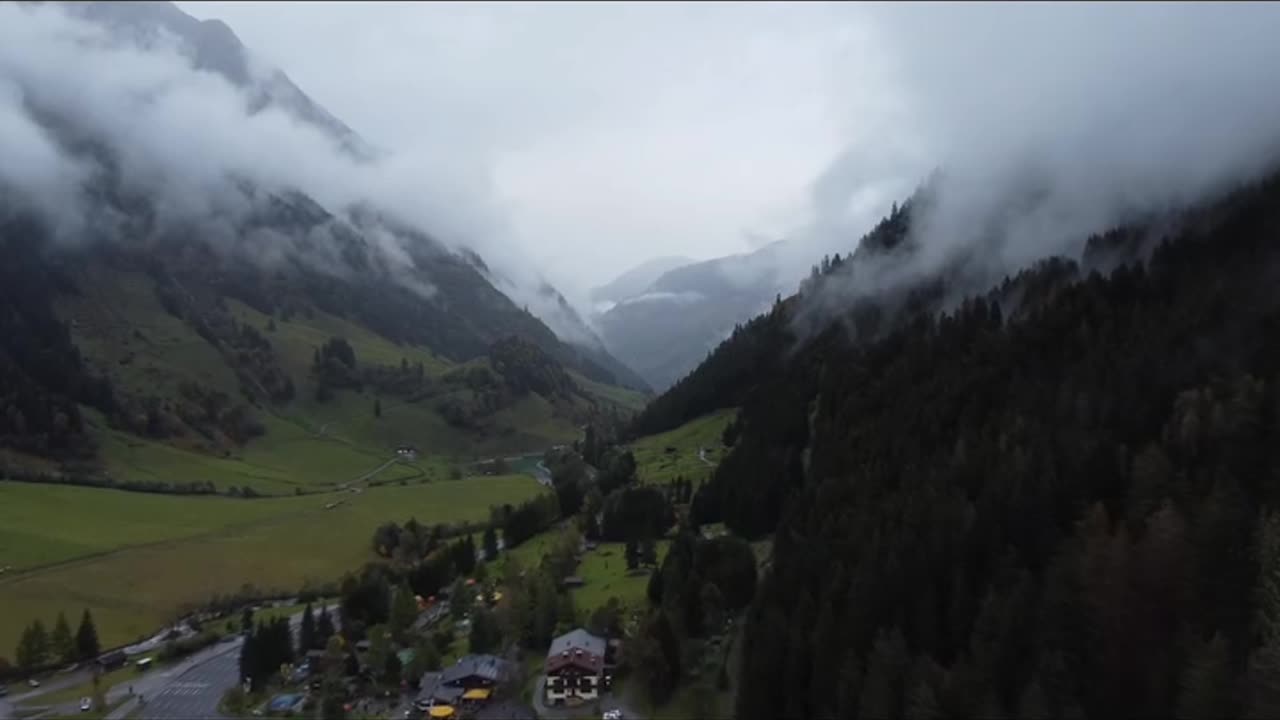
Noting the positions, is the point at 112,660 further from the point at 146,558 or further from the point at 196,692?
the point at 146,558

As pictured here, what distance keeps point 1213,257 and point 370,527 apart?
15206cm

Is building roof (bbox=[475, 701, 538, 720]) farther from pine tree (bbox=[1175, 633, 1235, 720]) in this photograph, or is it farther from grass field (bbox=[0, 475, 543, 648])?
grass field (bbox=[0, 475, 543, 648])

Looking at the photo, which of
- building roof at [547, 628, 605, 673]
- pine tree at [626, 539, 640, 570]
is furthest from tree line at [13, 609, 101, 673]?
Answer: pine tree at [626, 539, 640, 570]

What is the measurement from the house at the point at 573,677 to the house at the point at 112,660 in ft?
203

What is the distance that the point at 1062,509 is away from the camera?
62469mm

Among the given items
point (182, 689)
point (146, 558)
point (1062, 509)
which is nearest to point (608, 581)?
point (182, 689)

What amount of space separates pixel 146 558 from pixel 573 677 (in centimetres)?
10262

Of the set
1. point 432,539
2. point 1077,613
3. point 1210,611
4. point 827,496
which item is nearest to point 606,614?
point 827,496

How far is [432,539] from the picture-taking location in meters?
175

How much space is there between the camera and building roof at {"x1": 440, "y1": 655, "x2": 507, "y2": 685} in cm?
9262

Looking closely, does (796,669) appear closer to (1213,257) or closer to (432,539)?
(1213,257)

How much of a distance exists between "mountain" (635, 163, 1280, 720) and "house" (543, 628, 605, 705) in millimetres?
12606

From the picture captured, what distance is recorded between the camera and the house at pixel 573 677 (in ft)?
289

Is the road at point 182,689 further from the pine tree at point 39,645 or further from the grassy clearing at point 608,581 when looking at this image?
the grassy clearing at point 608,581
